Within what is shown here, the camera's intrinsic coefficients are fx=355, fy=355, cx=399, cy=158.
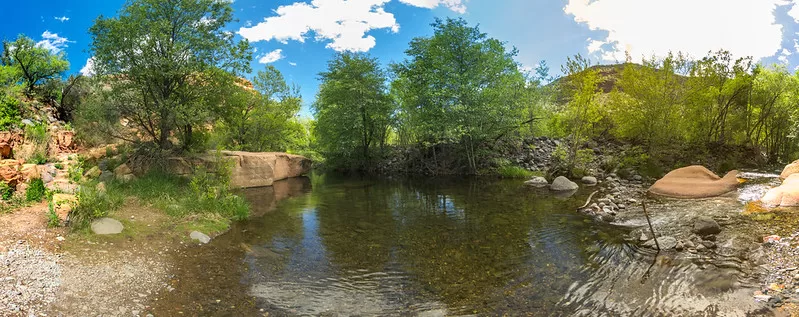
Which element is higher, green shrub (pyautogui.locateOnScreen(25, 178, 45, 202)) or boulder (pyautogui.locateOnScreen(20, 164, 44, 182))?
boulder (pyautogui.locateOnScreen(20, 164, 44, 182))

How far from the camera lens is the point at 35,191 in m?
9.86

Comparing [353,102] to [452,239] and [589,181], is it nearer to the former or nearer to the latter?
[589,181]

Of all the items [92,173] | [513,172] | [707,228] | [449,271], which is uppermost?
[92,173]

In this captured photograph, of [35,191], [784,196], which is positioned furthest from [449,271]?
[784,196]

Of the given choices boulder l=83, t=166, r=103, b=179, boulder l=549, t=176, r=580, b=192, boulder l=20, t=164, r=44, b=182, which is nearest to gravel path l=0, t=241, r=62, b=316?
boulder l=20, t=164, r=44, b=182

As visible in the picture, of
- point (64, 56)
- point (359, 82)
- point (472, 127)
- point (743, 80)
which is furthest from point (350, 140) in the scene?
point (743, 80)

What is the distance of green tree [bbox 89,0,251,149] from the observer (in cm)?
1502

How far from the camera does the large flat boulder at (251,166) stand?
18.4m

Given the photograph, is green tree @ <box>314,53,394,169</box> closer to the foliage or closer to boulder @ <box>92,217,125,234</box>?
the foliage

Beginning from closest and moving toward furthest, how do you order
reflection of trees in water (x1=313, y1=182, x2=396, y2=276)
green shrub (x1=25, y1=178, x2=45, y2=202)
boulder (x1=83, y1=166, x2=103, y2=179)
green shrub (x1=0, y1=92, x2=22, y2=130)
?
reflection of trees in water (x1=313, y1=182, x2=396, y2=276)
green shrub (x1=25, y1=178, x2=45, y2=202)
green shrub (x1=0, y1=92, x2=22, y2=130)
boulder (x1=83, y1=166, x2=103, y2=179)

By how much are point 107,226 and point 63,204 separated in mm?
1115

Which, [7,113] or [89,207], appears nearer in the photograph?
[89,207]

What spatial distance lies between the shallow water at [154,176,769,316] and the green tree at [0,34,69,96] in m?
28.1

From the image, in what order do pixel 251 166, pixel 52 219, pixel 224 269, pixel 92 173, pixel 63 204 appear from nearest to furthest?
pixel 224 269
pixel 52 219
pixel 63 204
pixel 92 173
pixel 251 166
